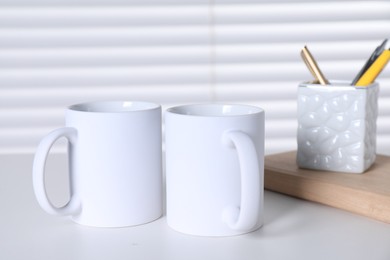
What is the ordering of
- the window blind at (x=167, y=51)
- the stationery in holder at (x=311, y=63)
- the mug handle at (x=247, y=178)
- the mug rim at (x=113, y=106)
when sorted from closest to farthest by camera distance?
the mug handle at (x=247, y=178), the mug rim at (x=113, y=106), the stationery in holder at (x=311, y=63), the window blind at (x=167, y=51)

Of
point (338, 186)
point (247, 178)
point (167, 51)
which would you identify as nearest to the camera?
point (247, 178)

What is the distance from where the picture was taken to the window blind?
5.21 feet

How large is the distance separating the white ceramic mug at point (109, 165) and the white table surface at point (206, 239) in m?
0.02

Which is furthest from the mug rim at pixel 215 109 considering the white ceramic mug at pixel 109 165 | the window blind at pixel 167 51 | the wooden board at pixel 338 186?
the window blind at pixel 167 51

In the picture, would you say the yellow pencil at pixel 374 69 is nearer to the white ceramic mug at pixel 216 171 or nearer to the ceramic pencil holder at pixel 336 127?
the ceramic pencil holder at pixel 336 127

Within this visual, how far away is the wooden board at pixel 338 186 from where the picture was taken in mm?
571

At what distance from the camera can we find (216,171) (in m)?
0.51

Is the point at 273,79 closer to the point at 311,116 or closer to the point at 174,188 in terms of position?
the point at 311,116

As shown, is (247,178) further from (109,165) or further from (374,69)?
(374,69)

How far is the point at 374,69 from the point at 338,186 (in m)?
0.16

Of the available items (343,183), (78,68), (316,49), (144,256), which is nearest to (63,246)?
(144,256)

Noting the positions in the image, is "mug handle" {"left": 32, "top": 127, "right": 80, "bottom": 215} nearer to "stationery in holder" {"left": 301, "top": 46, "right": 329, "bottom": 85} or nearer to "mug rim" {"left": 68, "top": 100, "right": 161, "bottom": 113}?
"mug rim" {"left": 68, "top": 100, "right": 161, "bottom": 113}

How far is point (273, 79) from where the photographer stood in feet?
5.30

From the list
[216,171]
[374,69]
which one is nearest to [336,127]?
[374,69]
